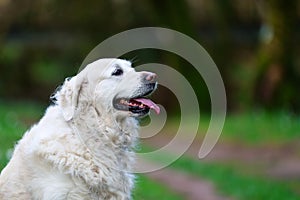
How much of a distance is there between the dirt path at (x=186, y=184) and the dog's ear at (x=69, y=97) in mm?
→ 5052

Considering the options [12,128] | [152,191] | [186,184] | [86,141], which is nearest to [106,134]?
[86,141]

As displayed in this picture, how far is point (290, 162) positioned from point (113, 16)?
47.6ft

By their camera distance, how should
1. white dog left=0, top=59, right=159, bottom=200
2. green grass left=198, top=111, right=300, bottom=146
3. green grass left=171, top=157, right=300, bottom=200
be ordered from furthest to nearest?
green grass left=198, top=111, right=300, bottom=146, green grass left=171, top=157, right=300, bottom=200, white dog left=0, top=59, right=159, bottom=200

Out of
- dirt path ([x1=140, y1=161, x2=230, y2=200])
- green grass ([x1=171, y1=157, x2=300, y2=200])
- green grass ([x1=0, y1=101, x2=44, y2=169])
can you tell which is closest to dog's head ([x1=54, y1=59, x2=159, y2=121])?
green grass ([x1=0, y1=101, x2=44, y2=169])

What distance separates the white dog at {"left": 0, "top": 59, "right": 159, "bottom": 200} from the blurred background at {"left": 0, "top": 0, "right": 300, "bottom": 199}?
3.56 metres

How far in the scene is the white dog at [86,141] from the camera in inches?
261

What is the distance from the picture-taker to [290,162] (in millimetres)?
13805

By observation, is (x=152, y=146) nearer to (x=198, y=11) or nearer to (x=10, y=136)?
(x=10, y=136)

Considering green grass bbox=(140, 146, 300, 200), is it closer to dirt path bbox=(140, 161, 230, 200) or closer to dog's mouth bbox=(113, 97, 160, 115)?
dirt path bbox=(140, 161, 230, 200)

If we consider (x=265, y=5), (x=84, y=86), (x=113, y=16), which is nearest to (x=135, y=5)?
(x=113, y=16)

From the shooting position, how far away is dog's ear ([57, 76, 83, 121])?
22.7 ft

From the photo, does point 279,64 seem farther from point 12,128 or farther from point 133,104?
point 133,104

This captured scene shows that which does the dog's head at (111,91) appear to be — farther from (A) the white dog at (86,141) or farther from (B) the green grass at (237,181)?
(B) the green grass at (237,181)

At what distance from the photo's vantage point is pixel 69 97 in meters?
7.04
